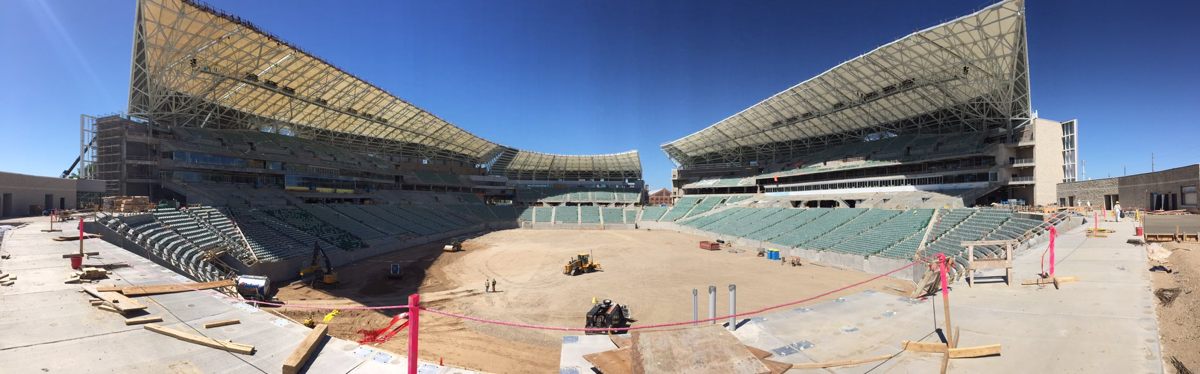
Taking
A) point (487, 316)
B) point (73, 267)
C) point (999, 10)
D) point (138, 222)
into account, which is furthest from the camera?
point (999, 10)

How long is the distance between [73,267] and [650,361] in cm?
1958

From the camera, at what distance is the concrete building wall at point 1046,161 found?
40094 millimetres

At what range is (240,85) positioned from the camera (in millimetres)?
38750

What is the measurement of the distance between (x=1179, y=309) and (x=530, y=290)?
928 inches

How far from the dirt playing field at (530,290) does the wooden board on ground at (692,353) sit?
7187 mm

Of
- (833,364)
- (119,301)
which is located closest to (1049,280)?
(833,364)

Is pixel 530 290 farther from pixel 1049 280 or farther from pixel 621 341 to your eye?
pixel 1049 280

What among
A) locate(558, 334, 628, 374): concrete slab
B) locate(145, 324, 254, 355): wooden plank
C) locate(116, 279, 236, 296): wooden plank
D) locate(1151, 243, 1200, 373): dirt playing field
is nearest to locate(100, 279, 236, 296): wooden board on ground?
locate(116, 279, 236, 296): wooden plank

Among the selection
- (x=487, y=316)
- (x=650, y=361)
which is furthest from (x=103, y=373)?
(x=487, y=316)

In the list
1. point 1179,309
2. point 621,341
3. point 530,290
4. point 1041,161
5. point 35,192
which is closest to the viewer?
point 621,341

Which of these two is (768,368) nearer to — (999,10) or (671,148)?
(999,10)

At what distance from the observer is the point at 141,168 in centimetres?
3722

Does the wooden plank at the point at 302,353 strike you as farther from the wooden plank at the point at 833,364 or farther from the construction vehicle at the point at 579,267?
the construction vehicle at the point at 579,267

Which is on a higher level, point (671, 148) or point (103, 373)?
point (671, 148)
